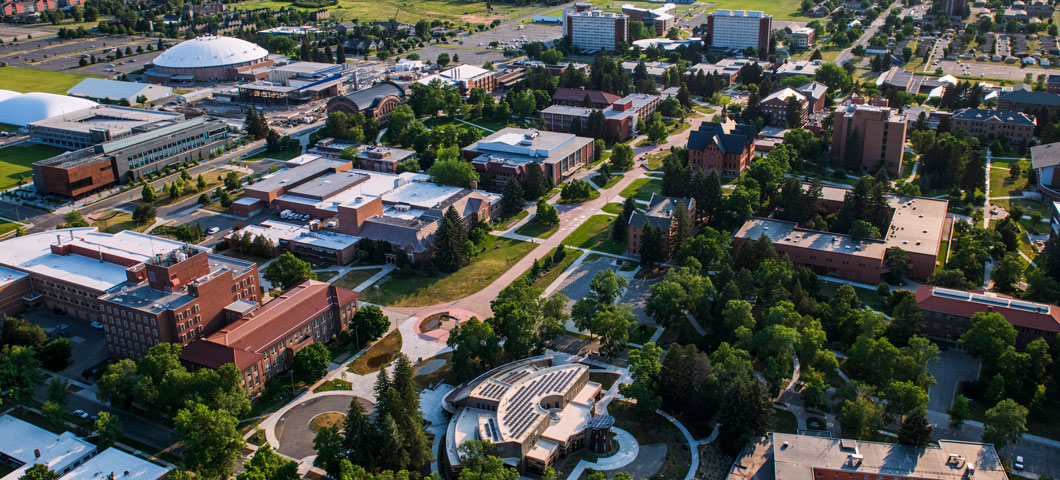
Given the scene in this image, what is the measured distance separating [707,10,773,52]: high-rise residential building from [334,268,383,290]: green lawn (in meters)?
123

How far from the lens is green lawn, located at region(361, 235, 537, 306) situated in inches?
2950

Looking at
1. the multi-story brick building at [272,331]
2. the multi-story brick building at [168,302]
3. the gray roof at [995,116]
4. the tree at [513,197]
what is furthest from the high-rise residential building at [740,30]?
the multi-story brick building at [168,302]

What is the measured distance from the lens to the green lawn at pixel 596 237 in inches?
3349

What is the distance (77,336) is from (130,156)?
4321 centimetres

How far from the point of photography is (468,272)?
80.1 metres

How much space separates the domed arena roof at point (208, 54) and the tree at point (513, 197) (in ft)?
295

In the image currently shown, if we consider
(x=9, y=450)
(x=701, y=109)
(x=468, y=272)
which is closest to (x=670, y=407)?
(x=468, y=272)

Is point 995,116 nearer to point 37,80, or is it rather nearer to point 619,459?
point 619,459

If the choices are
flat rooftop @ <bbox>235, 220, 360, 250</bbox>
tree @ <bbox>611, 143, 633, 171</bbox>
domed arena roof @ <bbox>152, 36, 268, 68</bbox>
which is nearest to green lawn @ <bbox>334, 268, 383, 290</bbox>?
flat rooftop @ <bbox>235, 220, 360, 250</bbox>

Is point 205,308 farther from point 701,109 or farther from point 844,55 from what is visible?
point 844,55

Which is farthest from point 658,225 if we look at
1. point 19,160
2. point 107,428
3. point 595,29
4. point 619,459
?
point 595,29

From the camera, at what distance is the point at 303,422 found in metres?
57.1

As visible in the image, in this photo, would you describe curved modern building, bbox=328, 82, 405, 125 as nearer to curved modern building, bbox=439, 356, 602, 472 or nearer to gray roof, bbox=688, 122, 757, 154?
gray roof, bbox=688, 122, 757, 154

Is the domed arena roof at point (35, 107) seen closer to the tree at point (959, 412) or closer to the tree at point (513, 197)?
the tree at point (513, 197)
